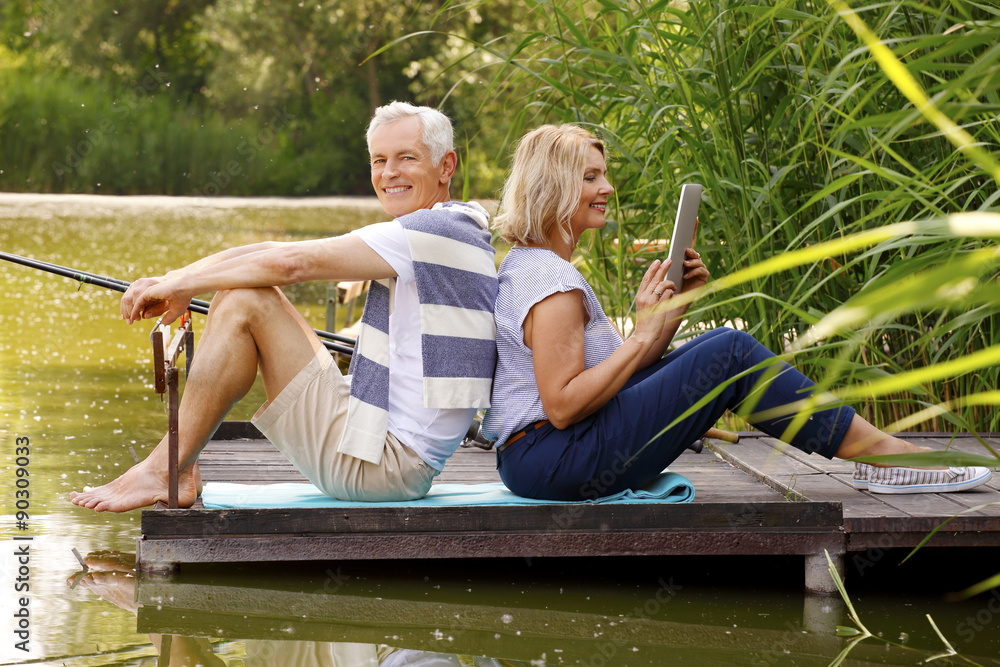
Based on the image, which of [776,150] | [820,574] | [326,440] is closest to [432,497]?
[326,440]

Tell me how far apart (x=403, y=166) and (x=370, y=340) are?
15.9 inches

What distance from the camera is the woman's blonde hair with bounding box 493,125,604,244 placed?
8.51ft

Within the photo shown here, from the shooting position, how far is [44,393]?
16.8 feet

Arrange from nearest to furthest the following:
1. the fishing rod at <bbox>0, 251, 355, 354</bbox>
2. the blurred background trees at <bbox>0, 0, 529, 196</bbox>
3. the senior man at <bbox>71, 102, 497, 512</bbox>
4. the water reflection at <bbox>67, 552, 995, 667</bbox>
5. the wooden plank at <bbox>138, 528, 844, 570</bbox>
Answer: the water reflection at <bbox>67, 552, 995, 667</bbox>, the senior man at <bbox>71, 102, 497, 512</bbox>, the wooden plank at <bbox>138, 528, 844, 570</bbox>, the fishing rod at <bbox>0, 251, 355, 354</bbox>, the blurred background trees at <bbox>0, 0, 529, 196</bbox>

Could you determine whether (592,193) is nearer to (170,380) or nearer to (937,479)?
(170,380)

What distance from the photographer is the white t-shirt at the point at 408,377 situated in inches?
99.8

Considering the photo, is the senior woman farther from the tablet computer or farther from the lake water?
the lake water

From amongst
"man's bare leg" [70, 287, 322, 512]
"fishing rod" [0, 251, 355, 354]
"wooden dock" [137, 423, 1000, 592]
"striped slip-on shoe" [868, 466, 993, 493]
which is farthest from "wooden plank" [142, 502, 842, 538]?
"fishing rod" [0, 251, 355, 354]

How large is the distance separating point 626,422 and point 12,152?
18409 mm

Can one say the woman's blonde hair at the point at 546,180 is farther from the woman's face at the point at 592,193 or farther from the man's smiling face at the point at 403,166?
the man's smiling face at the point at 403,166

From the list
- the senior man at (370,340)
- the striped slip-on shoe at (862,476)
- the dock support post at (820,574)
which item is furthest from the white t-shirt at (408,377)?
the striped slip-on shoe at (862,476)

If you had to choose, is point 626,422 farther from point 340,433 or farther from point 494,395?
point 340,433

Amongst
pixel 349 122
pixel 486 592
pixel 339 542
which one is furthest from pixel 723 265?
pixel 349 122

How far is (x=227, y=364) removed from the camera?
2.58m
